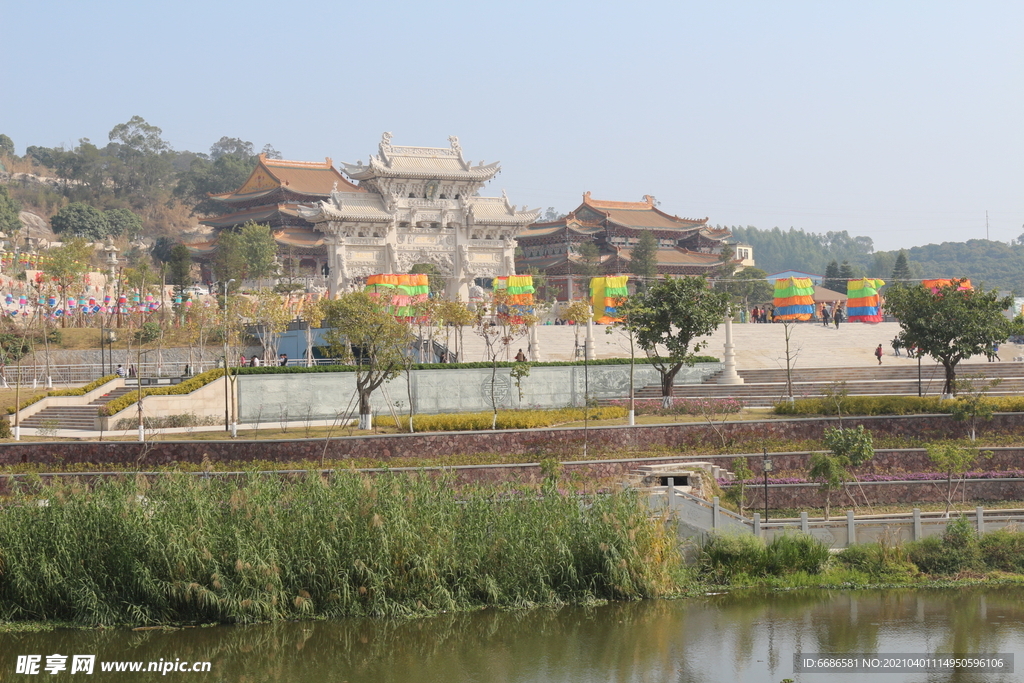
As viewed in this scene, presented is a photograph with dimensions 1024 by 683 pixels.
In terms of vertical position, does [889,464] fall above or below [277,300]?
below

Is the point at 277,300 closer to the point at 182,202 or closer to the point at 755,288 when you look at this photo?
the point at 755,288

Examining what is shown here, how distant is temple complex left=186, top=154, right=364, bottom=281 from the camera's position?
70681 millimetres

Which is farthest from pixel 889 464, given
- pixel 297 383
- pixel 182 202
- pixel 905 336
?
pixel 182 202

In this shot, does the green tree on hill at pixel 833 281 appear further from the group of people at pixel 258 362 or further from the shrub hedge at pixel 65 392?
the shrub hedge at pixel 65 392

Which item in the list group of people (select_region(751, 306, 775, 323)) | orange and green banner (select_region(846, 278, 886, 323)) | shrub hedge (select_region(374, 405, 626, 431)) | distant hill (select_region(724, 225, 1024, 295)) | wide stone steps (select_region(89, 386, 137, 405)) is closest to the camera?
shrub hedge (select_region(374, 405, 626, 431))

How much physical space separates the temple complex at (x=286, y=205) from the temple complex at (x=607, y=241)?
13408mm

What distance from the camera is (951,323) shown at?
30719mm

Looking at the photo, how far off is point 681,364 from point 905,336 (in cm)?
629

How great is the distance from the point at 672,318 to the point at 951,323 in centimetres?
757

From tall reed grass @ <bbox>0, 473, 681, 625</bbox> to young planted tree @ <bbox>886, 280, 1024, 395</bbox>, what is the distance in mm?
14365

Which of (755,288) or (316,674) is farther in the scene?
(755,288)

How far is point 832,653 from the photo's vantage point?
54.6 feet

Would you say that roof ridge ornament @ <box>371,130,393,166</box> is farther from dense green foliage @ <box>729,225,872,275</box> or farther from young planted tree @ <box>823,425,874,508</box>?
dense green foliage @ <box>729,225,872,275</box>

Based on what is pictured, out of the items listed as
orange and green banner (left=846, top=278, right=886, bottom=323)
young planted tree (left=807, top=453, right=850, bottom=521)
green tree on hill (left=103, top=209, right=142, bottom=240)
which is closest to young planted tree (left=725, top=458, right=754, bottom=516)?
young planted tree (left=807, top=453, right=850, bottom=521)
